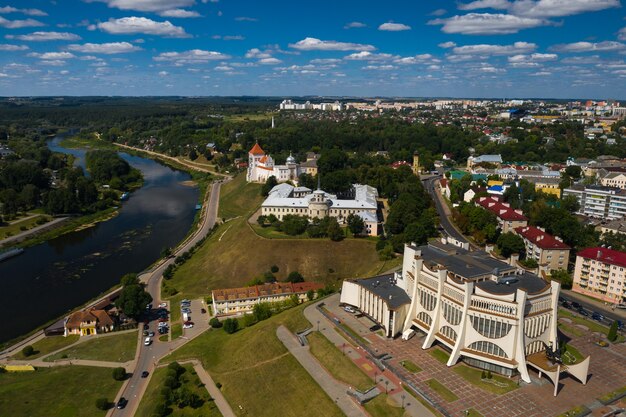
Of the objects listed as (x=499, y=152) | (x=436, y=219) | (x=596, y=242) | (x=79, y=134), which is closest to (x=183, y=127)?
(x=79, y=134)

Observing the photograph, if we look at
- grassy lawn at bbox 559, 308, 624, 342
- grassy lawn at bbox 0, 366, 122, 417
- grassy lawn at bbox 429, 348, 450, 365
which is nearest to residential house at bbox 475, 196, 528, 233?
grassy lawn at bbox 559, 308, 624, 342

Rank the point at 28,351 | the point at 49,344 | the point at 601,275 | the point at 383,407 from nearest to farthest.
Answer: the point at 383,407
the point at 28,351
the point at 49,344
the point at 601,275

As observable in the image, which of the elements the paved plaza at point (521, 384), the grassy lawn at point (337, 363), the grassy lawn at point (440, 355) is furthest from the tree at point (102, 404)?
Result: the grassy lawn at point (440, 355)

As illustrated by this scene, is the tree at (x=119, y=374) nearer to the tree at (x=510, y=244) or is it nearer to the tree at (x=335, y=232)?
the tree at (x=335, y=232)

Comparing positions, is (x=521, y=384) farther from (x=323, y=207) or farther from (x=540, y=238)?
(x=323, y=207)

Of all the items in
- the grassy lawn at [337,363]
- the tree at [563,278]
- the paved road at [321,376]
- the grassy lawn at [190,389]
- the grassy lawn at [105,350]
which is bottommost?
the grassy lawn at [105,350]

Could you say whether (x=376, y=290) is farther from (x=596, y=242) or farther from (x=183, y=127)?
(x=183, y=127)

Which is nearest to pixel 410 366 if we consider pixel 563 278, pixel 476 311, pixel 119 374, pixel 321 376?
pixel 476 311
